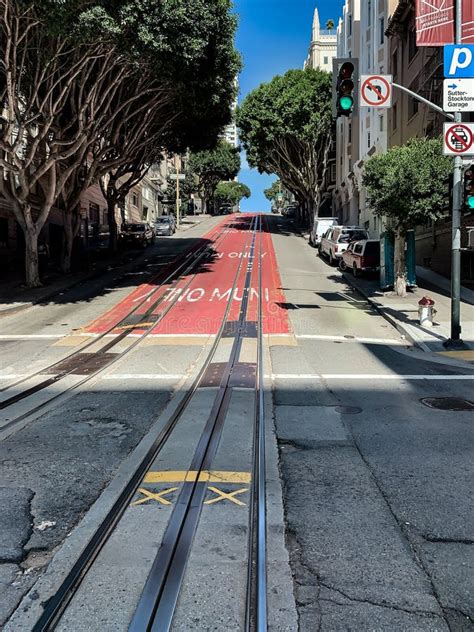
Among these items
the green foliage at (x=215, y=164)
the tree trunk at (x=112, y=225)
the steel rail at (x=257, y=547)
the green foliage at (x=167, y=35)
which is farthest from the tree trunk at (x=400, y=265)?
the green foliage at (x=215, y=164)

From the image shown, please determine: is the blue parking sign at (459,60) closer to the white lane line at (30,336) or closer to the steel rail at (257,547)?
the steel rail at (257,547)

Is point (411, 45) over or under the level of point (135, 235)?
over

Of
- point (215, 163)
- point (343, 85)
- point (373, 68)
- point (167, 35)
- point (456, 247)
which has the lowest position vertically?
point (456, 247)

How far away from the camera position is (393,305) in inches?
742

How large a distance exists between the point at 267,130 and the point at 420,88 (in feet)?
70.9

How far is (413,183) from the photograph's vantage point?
18188 mm

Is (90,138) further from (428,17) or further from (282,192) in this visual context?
(282,192)

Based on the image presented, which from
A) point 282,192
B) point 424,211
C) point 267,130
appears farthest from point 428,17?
point 282,192

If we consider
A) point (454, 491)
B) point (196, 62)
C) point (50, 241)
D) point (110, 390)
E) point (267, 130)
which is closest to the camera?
point (454, 491)

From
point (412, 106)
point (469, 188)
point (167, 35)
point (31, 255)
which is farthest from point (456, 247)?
point (412, 106)

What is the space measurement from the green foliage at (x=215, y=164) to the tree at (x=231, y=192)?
30.4 metres

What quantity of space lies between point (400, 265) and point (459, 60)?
8.81 meters

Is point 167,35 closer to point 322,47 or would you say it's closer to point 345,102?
point 345,102

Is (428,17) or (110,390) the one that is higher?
(428,17)
